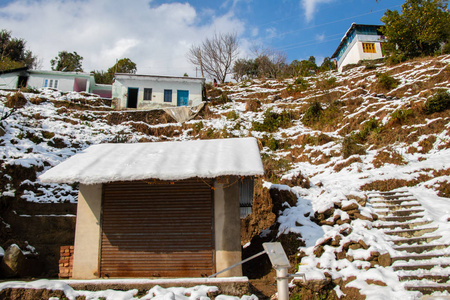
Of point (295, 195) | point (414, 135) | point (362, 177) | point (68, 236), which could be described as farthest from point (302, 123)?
point (68, 236)

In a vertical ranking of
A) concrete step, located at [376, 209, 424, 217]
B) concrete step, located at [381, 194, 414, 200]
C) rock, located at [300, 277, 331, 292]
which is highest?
concrete step, located at [381, 194, 414, 200]

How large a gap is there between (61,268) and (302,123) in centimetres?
1788

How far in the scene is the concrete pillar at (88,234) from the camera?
21.1ft

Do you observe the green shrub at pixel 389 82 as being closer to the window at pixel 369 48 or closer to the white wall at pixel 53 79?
the window at pixel 369 48

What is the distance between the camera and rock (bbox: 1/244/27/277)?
7.50 meters

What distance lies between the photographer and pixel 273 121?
21141 millimetres

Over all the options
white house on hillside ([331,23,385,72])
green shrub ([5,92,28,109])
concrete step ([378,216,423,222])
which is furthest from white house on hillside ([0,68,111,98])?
white house on hillside ([331,23,385,72])

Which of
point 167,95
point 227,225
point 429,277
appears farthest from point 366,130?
point 167,95

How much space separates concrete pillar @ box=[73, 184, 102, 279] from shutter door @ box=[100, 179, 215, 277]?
16 centimetres

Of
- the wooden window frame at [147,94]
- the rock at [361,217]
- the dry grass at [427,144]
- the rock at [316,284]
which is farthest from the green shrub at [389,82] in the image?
the wooden window frame at [147,94]

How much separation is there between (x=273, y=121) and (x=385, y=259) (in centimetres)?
1561

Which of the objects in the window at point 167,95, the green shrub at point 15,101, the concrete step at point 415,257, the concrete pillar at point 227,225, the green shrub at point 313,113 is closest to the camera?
the concrete step at point 415,257

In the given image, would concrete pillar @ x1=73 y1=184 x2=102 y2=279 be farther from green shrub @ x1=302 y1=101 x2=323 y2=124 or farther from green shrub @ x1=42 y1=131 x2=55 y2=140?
green shrub @ x1=302 y1=101 x2=323 y2=124

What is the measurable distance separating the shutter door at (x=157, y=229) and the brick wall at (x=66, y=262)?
119 cm
